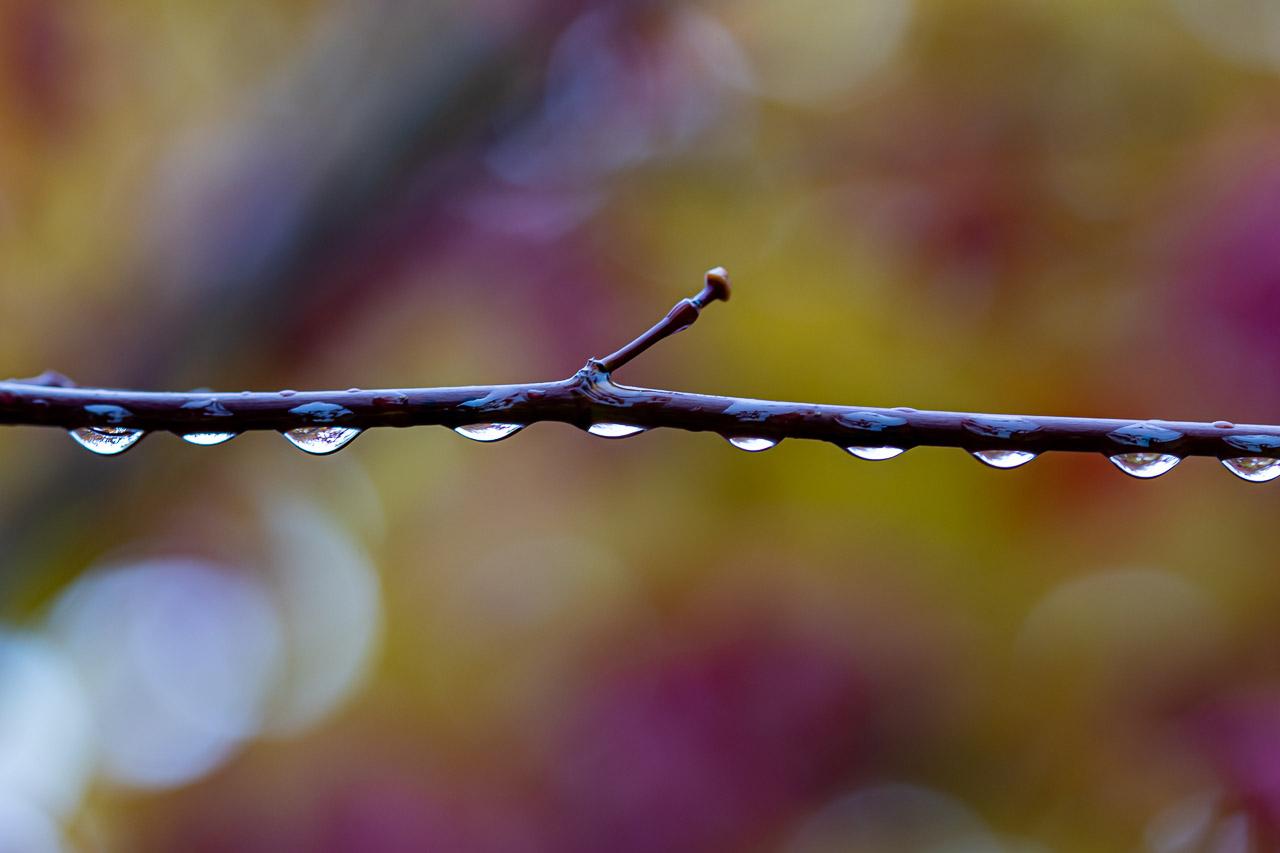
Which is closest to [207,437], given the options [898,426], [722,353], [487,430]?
[487,430]

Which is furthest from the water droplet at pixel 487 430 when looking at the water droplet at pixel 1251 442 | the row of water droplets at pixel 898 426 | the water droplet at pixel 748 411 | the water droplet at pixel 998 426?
the water droplet at pixel 1251 442

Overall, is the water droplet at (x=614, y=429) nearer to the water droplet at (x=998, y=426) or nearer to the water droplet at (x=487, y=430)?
the water droplet at (x=487, y=430)

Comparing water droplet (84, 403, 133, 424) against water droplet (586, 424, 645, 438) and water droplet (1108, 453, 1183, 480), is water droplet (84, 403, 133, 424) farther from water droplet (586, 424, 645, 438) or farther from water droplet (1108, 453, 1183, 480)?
water droplet (1108, 453, 1183, 480)

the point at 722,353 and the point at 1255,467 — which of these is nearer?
the point at 1255,467

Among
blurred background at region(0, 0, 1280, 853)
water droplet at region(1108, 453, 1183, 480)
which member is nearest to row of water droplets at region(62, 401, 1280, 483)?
water droplet at region(1108, 453, 1183, 480)

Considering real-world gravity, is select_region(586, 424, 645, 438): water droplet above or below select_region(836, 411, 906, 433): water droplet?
above

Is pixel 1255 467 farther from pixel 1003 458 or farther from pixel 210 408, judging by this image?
pixel 210 408

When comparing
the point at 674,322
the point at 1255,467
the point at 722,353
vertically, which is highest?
the point at 722,353
